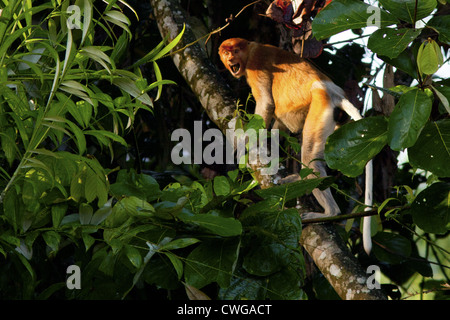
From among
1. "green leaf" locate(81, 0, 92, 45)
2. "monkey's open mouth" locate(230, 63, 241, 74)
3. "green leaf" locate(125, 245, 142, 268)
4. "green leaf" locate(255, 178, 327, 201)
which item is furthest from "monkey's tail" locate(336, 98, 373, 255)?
"green leaf" locate(81, 0, 92, 45)

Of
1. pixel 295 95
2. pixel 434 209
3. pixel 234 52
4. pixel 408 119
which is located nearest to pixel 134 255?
pixel 408 119

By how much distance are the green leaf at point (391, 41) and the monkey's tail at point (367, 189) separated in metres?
0.48

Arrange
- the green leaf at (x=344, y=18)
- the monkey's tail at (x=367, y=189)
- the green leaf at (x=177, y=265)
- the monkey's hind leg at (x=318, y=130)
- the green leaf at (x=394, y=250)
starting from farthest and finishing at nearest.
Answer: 1. the green leaf at (x=394, y=250)
2. the monkey's hind leg at (x=318, y=130)
3. the monkey's tail at (x=367, y=189)
4. the green leaf at (x=344, y=18)
5. the green leaf at (x=177, y=265)

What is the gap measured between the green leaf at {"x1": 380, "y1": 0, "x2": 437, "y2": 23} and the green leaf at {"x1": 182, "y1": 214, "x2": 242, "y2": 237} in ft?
1.53

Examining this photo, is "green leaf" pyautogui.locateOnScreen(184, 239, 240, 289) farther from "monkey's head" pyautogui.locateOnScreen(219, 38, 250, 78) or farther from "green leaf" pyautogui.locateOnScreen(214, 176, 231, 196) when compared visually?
"monkey's head" pyautogui.locateOnScreen(219, 38, 250, 78)

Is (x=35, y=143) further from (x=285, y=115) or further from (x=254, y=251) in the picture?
(x=285, y=115)

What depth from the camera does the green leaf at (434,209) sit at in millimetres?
1031

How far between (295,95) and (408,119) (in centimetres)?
129

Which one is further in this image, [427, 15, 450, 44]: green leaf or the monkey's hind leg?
the monkey's hind leg

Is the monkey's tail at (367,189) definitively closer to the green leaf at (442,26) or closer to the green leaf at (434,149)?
the green leaf at (434,149)

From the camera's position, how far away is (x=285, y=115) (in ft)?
7.11

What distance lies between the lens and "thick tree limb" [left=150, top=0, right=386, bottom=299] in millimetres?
1226

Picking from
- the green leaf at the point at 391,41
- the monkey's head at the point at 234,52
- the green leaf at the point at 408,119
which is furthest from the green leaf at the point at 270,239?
the monkey's head at the point at 234,52

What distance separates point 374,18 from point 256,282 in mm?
507
